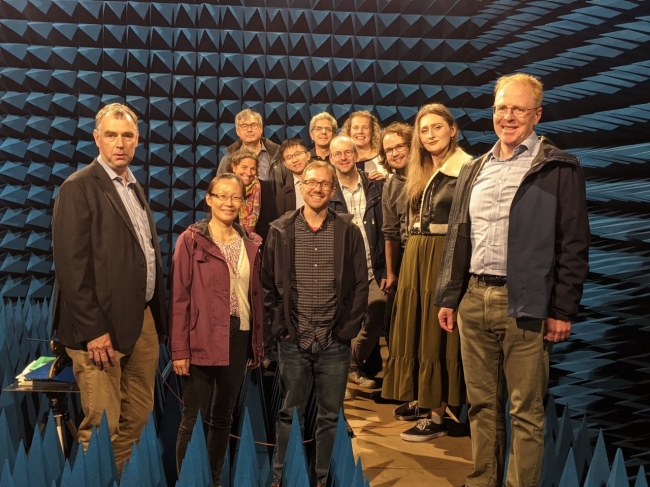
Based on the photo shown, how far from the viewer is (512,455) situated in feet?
7.62

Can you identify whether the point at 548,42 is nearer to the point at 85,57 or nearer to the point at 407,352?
the point at 407,352

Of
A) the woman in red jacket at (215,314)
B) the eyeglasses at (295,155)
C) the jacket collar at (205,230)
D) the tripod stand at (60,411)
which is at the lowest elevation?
the tripod stand at (60,411)

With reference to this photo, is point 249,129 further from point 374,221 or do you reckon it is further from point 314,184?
point 314,184

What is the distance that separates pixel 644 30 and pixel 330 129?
1.69 m

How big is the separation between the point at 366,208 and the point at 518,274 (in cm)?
141

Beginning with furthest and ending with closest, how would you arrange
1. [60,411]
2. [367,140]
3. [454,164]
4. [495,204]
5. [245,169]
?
[367,140], [245,169], [454,164], [60,411], [495,204]

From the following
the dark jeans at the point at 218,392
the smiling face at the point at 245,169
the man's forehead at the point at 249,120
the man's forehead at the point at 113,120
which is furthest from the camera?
the man's forehead at the point at 249,120

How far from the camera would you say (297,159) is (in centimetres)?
379

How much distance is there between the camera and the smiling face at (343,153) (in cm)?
345

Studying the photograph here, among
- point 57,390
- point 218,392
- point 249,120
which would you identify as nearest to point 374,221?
point 249,120

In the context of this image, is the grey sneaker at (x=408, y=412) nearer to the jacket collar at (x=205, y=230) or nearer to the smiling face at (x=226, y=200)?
the jacket collar at (x=205, y=230)

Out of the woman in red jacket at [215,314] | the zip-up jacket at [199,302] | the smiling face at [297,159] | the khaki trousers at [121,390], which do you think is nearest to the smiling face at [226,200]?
the woman in red jacket at [215,314]

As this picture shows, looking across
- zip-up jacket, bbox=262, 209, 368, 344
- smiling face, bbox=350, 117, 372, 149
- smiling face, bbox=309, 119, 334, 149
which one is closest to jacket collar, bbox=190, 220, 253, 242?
zip-up jacket, bbox=262, 209, 368, 344

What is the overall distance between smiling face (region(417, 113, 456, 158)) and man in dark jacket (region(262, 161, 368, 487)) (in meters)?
0.51
